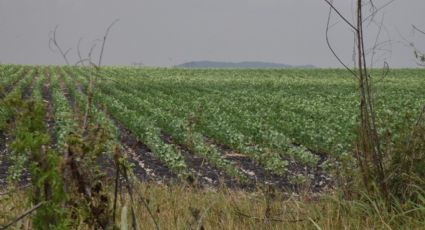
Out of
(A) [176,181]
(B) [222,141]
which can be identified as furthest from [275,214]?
(B) [222,141]

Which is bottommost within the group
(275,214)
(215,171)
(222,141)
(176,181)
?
(222,141)

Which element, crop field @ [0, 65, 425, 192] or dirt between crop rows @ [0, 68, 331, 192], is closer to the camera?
crop field @ [0, 65, 425, 192]

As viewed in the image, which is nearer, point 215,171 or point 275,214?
point 275,214

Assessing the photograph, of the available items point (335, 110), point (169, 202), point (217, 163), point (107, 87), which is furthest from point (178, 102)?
point (169, 202)

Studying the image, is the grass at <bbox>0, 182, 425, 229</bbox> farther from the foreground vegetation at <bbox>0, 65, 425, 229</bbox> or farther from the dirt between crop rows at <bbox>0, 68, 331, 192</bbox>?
the dirt between crop rows at <bbox>0, 68, 331, 192</bbox>

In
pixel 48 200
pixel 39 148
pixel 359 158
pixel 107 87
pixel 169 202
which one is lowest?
pixel 107 87

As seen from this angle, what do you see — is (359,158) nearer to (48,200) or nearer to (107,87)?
(48,200)

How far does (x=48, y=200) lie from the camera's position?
105 inches

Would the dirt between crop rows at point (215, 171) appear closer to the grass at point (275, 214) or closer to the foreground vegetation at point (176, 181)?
the foreground vegetation at point (176, 181)

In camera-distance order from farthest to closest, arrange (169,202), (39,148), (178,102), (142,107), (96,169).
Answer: (178,102) → (142,107) → (169,202) → (96,169) → (39,148)

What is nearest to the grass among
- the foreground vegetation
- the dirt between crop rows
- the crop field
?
the foreground vegetation

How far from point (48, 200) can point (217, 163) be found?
923 centimetres

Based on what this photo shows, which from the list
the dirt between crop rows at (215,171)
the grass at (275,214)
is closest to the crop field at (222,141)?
the dirt between crop rows at (215,171)

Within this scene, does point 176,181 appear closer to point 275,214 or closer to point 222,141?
point 275,214
